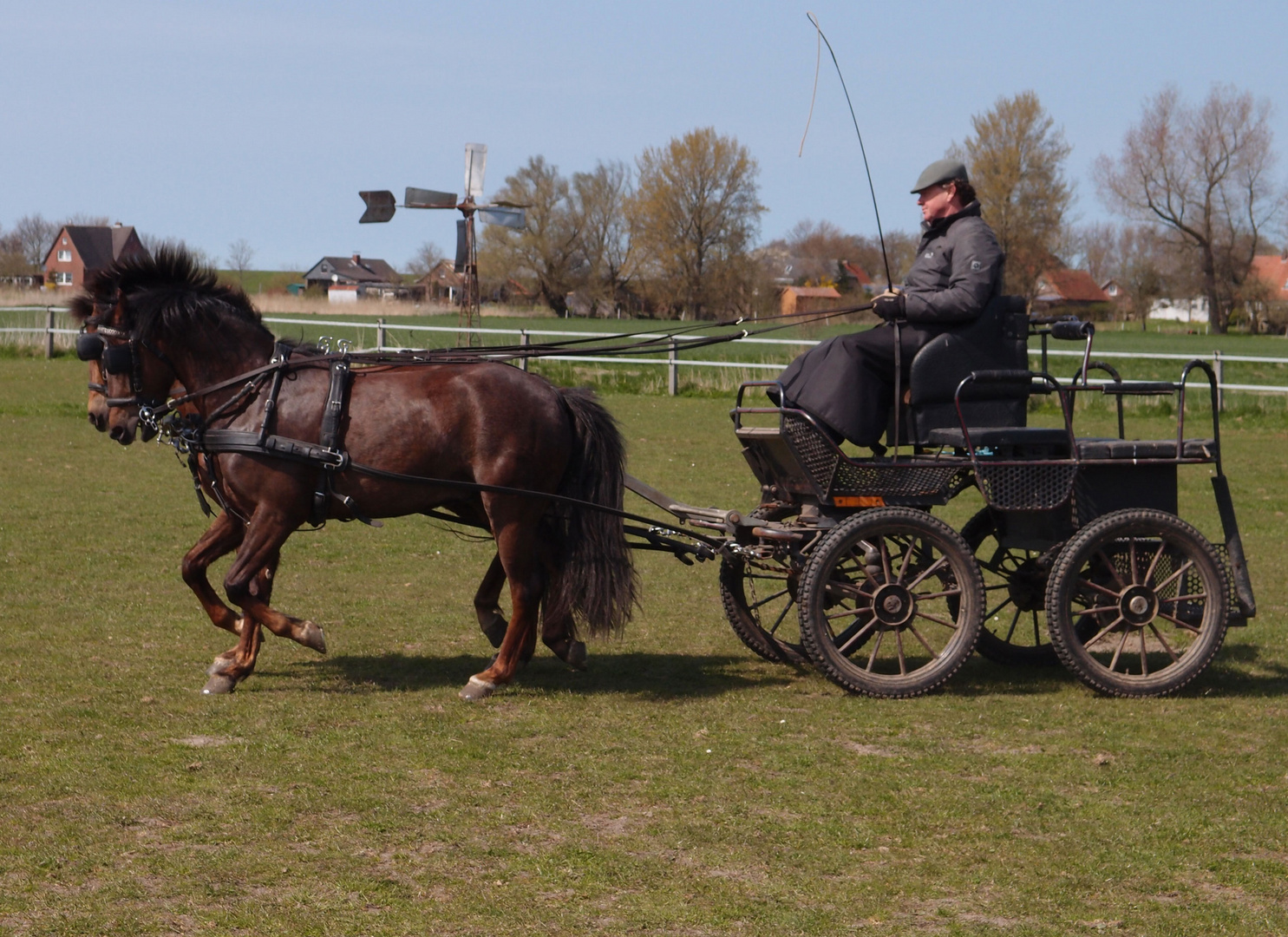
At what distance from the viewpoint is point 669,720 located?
617 cm

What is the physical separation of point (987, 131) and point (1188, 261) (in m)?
13.8

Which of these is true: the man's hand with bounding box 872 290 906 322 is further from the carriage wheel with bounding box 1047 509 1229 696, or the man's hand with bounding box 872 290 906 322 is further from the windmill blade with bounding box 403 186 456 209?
the windmill blade with bounding box 403 186 456 209

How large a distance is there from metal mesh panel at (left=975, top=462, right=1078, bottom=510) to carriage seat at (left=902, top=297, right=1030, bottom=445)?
0.76ft

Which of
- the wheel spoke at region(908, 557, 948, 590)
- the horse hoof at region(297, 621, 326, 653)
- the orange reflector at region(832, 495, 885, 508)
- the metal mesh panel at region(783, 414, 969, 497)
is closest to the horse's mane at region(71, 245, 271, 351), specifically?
the horse hoof at region(297, 621, 326, 653)

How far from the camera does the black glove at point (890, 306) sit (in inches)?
248

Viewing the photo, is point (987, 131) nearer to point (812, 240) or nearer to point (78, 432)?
point (812, 240)

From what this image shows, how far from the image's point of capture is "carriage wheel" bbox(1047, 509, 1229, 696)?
6457mm

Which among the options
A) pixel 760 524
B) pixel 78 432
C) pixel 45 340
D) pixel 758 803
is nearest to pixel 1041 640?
pixel 760 524

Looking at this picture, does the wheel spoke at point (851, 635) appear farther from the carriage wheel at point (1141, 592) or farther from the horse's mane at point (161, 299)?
the horse's mane at point (161, 299)

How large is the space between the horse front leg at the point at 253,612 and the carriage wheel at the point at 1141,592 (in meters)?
3.53

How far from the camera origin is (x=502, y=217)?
22969 millimetres

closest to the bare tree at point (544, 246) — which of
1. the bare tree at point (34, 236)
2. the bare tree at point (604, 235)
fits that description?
the bare tree at point (604, 235)

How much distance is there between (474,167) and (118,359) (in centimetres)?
1720

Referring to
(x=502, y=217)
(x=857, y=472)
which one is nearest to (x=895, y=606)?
(x=857, y=472)
